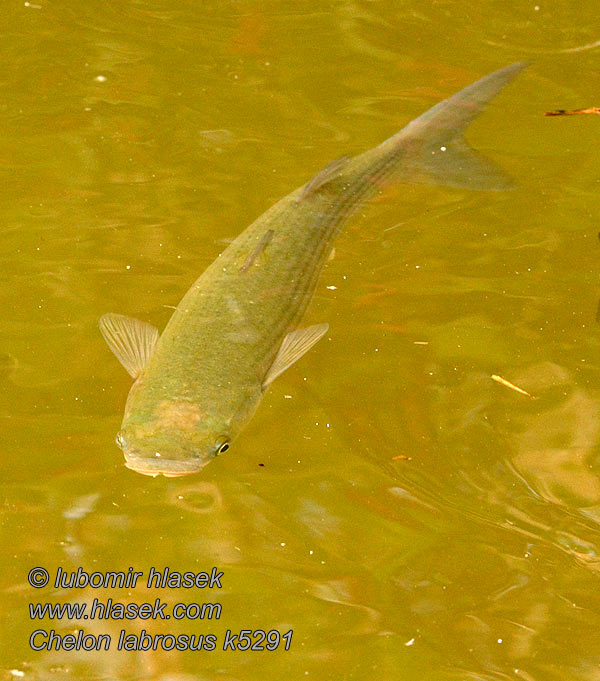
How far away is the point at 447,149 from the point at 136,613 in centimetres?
351

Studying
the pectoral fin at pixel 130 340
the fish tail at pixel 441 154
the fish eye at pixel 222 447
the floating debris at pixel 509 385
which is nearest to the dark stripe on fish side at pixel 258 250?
the pectoral fin at pixel 130 340

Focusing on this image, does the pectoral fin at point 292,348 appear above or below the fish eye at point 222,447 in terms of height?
above

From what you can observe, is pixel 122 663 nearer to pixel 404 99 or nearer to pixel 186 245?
pixel 186 245

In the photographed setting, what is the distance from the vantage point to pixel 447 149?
5508 millimetres

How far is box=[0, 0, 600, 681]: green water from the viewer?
3527mm

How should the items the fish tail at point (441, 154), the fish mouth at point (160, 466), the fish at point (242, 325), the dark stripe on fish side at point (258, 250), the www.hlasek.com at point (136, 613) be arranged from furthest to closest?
the fish tail at point (441, 154) → the dark stripe on fish side at point (258, 250) → the fish at point (242, 325) → the fish mouth at point (160, 466) → the www.hlasek.com at point (136, 613)

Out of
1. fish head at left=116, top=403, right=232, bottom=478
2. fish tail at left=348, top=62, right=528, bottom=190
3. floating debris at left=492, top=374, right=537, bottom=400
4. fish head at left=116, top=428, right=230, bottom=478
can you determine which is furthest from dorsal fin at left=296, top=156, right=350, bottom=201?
fish head at left=116, top=428, right=230, bottom=478

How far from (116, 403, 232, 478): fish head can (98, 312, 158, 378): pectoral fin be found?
42cm

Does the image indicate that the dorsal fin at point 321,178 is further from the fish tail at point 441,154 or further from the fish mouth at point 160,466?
the fish mouth at point 160,466

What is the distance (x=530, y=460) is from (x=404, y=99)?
3594 mm

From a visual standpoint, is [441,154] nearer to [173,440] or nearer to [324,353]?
[324,353]

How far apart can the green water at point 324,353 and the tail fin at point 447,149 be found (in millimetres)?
334

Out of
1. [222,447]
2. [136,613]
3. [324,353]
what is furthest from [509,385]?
[136,613]

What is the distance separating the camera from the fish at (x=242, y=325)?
12.0ft
